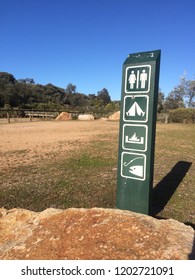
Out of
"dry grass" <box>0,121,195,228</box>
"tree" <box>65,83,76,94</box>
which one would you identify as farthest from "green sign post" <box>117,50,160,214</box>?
"tree" <box>65,83,76,94</box>

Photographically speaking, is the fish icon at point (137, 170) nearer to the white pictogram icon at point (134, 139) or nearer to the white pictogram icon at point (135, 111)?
the white pictogram icon at point (134, 139)

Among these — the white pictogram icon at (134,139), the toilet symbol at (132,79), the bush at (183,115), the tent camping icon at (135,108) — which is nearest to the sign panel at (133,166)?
the white pictogram icon at (134,139)

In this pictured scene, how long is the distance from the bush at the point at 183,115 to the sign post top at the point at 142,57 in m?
29.2

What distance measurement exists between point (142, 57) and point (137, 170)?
4.61 feet

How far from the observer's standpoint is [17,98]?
181 ft

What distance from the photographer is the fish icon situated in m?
3.36

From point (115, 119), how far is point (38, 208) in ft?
107

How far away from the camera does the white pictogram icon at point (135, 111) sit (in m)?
3.27

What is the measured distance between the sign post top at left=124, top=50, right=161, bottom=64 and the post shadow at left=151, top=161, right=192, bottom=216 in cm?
226

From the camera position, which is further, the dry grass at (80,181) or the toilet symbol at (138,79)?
the dry grass at (80,181)

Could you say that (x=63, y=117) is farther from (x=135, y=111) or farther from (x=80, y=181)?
(x=135, y=111)

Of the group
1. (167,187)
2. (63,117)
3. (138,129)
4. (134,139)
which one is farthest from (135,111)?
(63,117)

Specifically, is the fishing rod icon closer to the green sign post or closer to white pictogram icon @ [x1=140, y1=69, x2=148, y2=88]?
the green sign post
